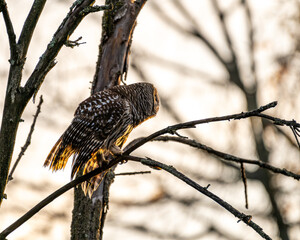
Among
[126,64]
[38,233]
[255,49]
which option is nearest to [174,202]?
[38,233]

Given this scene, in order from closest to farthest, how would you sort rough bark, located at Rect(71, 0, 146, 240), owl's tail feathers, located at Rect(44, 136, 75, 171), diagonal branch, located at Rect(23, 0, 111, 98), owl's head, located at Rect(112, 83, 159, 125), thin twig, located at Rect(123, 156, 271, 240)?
thin twig, located at Rect(123, 156, 271, 240) → diagonal branch, located at Rect(23, 0, 111, 98) → owl's tail feathers, located at Rect(44, 136, 75, 171) → rough bark, located at Rect(71, 0, 146, 240) → owl's head, located at Rect(112, 83, 159, 125)

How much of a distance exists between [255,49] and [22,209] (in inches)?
295

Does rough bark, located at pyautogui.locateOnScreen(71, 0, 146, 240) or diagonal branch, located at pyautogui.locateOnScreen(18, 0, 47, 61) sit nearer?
diagonal branch, located at pyautogui.locateOnScreen(18, 0, 47, 61)

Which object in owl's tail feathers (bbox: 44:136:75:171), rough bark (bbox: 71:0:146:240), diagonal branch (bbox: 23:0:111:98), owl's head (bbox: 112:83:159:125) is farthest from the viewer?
owl's head (bbox: 112:83:159:125)

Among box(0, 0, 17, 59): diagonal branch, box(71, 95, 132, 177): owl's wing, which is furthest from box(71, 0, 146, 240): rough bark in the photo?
box(0, 0, 17, 59): diagonal branch

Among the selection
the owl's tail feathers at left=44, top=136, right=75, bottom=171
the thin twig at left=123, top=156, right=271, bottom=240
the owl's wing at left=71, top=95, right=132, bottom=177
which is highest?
the owl's wing at left=71, top=95, right=132, bottom=177

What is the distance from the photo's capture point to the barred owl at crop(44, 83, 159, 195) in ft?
17.7

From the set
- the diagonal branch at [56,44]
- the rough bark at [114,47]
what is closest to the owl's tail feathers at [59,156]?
the rough bark at [114,47]

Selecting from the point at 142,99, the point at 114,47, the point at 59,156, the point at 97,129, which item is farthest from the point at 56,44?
the point at 142,99

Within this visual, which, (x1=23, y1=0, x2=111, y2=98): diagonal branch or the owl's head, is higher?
the owl's head

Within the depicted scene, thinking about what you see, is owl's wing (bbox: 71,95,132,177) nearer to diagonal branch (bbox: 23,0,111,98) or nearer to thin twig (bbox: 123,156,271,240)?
thin twig (bbox: 123,156,271,240)

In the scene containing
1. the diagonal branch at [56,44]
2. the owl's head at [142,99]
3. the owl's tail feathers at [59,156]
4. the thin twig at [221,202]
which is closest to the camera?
the thin twig at [221,202]

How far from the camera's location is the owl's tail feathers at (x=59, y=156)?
536 cm

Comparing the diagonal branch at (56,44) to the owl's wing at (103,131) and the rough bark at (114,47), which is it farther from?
the rough bark at (114,47)
